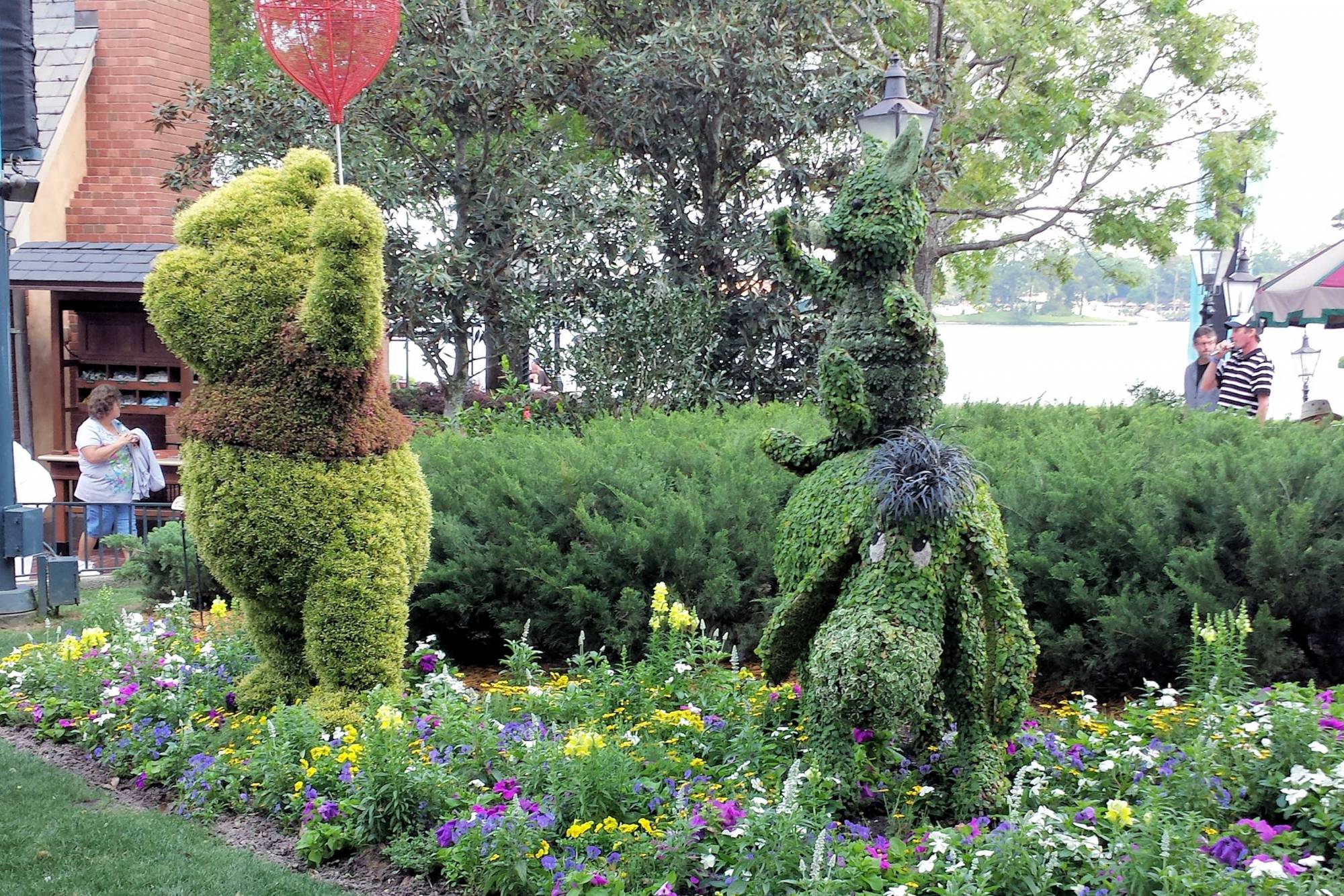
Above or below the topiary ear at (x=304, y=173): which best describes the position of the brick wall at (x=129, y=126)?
above

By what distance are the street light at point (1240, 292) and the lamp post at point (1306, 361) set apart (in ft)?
18.1

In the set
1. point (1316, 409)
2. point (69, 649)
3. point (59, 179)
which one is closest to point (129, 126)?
point (59, 179)

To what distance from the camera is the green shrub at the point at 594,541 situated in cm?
586

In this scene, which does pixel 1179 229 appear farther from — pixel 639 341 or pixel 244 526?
pixel 244 526

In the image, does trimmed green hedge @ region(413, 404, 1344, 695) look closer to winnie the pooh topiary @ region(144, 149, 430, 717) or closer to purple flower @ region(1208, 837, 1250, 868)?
winnie the pooh topiary @ region(144, 149, 430, 717)

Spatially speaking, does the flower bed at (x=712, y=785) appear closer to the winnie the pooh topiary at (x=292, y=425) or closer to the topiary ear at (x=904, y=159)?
the winnie the pooh topiary at (x=292, y=425)

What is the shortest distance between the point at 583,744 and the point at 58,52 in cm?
1437

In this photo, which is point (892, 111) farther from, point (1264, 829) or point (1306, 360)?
point (1306, 360)

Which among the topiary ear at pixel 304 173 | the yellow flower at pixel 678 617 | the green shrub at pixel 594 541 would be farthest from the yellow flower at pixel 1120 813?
the topiary ear at pixel 304 173

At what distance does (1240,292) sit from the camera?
43.8 ft

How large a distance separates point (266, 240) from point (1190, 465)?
4.81m

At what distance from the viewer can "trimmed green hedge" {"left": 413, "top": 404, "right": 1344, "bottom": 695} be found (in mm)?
5324

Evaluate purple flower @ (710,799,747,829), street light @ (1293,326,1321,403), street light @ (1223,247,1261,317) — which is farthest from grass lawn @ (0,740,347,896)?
street light @ (1293,326,1321,403)

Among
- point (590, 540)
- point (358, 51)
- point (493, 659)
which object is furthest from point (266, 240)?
point (358, 51)
